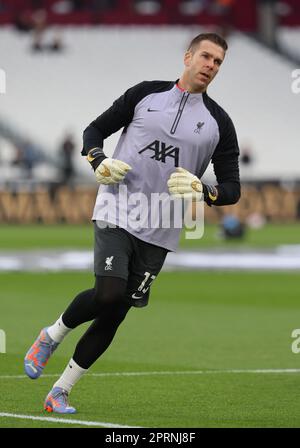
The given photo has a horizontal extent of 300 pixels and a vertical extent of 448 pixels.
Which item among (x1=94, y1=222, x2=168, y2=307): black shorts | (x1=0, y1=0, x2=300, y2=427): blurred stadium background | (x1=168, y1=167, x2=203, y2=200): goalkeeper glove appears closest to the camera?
(x1=168, y1=167, x2=203, y2=200): goalkeeper glove

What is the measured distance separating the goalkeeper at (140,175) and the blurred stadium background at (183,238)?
1.87 feet

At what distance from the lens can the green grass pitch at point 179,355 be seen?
29.6 ft

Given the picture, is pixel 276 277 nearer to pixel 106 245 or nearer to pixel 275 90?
pixel 106 245

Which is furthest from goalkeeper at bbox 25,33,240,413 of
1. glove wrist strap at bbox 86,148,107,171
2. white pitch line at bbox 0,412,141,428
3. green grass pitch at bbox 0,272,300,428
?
green grass pitch at bbox 0,272,300,428

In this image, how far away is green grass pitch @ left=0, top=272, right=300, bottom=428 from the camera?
356 inches

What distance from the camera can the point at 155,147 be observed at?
9203mm

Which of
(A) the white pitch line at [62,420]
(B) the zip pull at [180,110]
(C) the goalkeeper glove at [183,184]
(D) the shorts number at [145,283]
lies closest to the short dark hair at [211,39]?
(B) the zip pull at [180,110]

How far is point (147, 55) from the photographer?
1896 inches

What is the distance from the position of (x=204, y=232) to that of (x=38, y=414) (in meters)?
26.0

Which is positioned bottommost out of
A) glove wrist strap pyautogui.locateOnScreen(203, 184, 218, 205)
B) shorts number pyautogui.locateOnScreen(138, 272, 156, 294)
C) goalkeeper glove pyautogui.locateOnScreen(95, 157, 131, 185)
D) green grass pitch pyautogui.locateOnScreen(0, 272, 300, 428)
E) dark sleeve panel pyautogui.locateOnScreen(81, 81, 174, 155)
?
green grass pitch pyautogui.locateOnScreen(0, 272, 300, 428)

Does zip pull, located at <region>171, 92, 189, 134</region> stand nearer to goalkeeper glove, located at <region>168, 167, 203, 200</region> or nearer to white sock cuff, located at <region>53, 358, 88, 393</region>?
goalkeeper glove, located at <region>168, 167, 203, 200</region>

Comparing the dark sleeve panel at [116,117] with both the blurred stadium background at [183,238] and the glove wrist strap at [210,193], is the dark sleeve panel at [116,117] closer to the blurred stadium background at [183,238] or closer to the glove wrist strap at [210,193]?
the glove wrist strap at [210,193]

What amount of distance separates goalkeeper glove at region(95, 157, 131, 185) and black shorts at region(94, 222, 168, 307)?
0.41 metres
